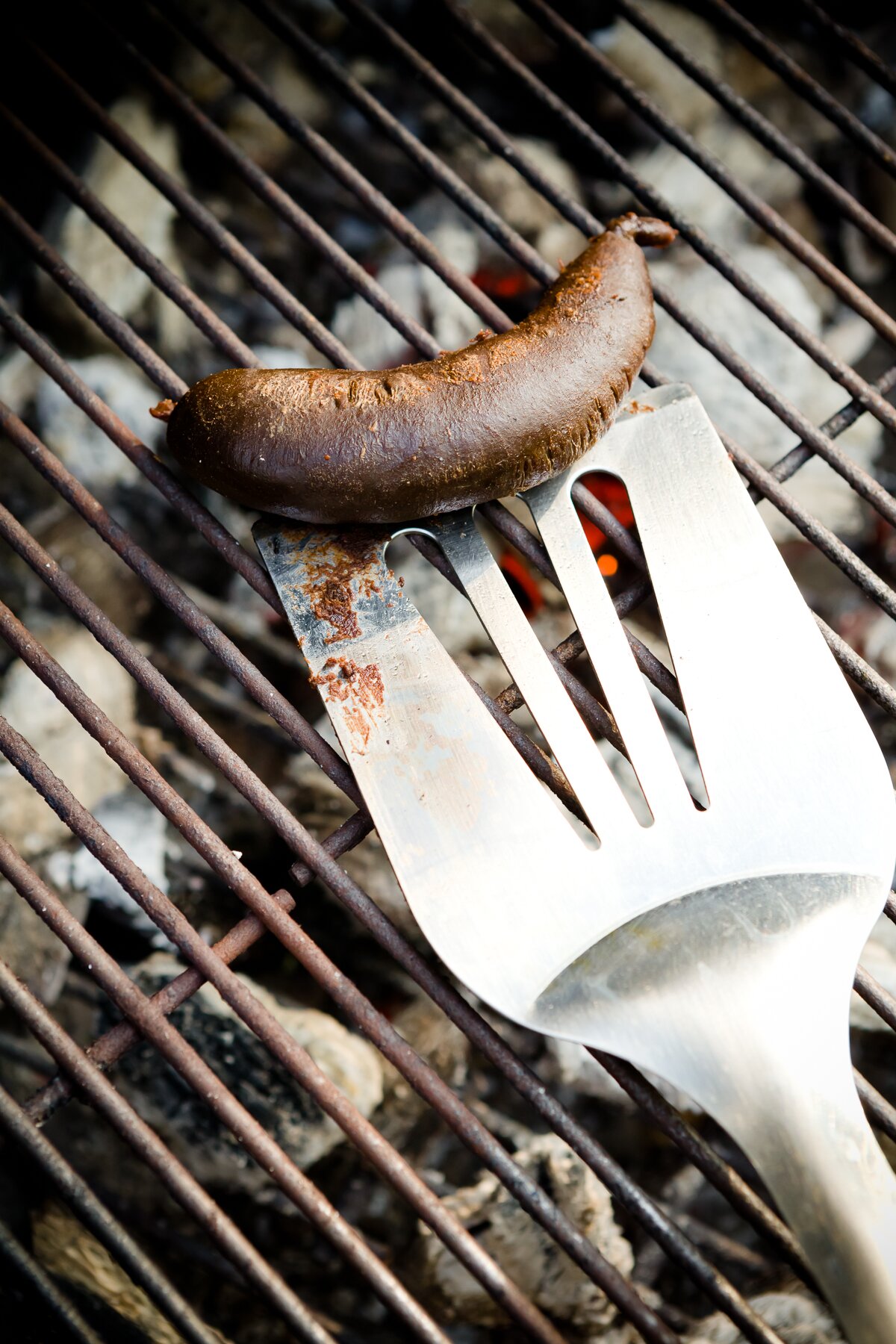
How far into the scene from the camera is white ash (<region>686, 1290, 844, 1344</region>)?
149 cm

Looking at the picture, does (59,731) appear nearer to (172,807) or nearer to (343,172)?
(172,807)

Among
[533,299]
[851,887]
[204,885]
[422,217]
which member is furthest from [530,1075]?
[422,217]

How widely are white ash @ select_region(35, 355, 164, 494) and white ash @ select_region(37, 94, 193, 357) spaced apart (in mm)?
106

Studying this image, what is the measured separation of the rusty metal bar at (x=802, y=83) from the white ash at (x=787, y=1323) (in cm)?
228

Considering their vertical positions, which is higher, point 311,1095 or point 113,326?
point 113,326

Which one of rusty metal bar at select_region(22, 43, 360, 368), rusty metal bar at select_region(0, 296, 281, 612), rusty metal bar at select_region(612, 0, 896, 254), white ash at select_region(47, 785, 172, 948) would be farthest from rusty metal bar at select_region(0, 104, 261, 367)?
rusty metal bar at select_region(612, 0, 896, 254)

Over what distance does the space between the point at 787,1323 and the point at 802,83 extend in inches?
98.5

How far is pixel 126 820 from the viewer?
6.29ft

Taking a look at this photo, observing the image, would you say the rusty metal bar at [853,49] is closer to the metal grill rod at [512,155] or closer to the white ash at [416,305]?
the metal grill rod at [512,155]

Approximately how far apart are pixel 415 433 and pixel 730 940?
896 mm

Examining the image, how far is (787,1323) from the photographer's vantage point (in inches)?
60.5

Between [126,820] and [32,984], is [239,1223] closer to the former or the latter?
[32,984]

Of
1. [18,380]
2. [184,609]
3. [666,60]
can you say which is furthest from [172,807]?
[666,60]

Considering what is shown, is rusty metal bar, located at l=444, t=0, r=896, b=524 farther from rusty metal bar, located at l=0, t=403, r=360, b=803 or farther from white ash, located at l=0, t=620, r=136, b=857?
white ash, located at l=0, t=620, r=136, b=857
